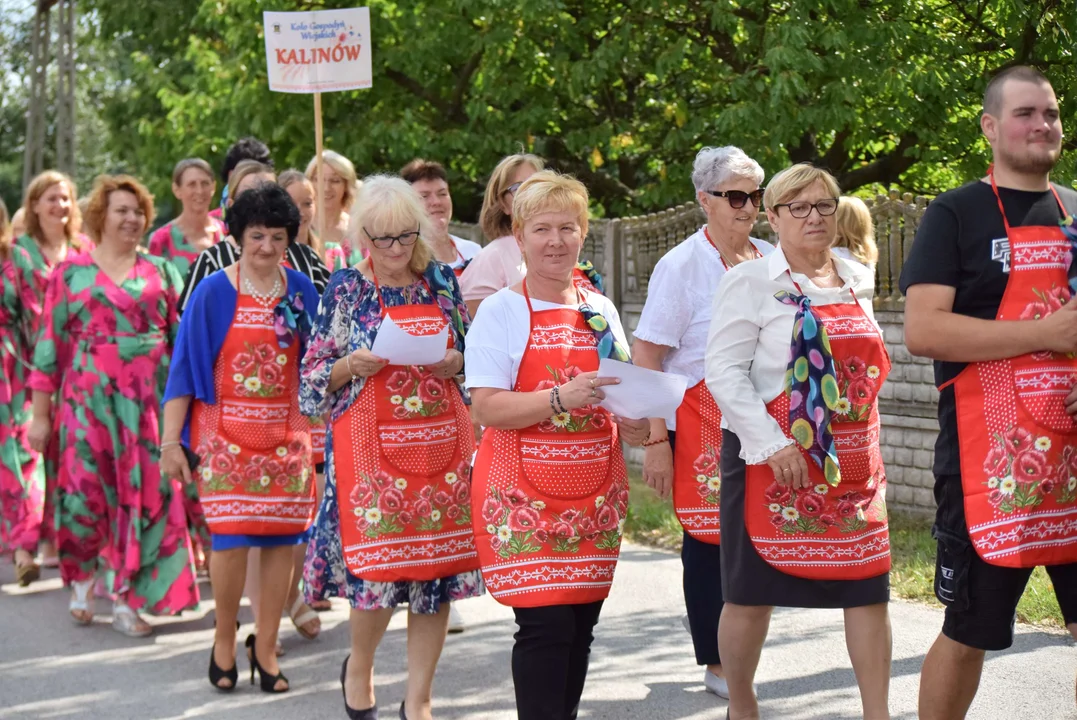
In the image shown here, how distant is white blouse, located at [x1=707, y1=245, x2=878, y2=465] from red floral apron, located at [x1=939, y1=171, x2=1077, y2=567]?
25.6 inches

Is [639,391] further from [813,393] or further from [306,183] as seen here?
[306,183]

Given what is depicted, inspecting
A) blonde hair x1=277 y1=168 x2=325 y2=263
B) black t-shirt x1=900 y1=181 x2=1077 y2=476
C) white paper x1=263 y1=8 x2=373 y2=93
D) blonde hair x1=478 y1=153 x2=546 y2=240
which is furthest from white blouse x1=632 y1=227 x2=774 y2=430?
white paper x1=263 y1=8 x2=373 y2=93

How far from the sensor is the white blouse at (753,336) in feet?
15.0

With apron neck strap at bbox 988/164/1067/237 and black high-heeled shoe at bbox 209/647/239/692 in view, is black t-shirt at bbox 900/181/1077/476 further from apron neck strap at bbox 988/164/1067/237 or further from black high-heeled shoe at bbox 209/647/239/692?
black high-heeled shoe at bbox 209/647/239/692

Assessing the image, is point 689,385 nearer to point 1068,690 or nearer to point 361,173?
point 1068,690

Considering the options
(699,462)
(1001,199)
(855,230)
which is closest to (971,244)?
(1001,199)

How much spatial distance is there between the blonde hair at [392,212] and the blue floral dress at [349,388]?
0.07 m

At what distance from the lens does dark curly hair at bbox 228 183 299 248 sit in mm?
6047

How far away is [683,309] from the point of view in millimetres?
5512

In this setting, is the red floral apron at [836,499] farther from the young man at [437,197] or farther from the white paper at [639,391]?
the young man at [437,197]

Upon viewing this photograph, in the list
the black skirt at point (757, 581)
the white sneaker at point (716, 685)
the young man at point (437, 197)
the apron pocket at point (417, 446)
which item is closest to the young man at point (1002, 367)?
the black skirt at point (757, 581)

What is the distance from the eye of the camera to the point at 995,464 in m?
4.09

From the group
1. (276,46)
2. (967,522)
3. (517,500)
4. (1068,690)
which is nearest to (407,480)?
(517,500)

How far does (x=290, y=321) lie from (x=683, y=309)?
1.70 meters
